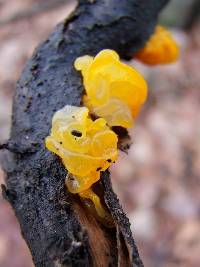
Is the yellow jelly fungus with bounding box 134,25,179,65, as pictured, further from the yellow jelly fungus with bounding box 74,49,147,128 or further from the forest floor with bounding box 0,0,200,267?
the forest floor with bounding box 0,0,200,267

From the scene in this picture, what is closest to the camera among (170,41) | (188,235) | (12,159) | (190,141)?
(12,159)

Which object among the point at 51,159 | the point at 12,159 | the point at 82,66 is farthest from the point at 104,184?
the point at 82,66

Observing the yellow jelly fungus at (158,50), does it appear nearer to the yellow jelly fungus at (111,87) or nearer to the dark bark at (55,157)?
the dark bark at (55,157)

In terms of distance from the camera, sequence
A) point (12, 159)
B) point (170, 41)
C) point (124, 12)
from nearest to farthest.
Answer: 1. point (12, 159)
2. point (124, 12)
3. point (170, 41)

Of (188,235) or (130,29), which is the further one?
(188,235)

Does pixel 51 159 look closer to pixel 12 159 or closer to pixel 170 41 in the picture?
pixel 12 159

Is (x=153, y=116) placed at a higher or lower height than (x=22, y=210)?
higher

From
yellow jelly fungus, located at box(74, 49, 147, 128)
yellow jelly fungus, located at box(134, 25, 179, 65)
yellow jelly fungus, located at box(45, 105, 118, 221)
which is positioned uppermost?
yellow jelly fungus, located at box(134, 25, 179, 65)

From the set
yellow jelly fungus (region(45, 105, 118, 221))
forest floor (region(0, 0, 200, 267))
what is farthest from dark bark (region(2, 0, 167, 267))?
forest floor (region(0, 0, 200, 267))
